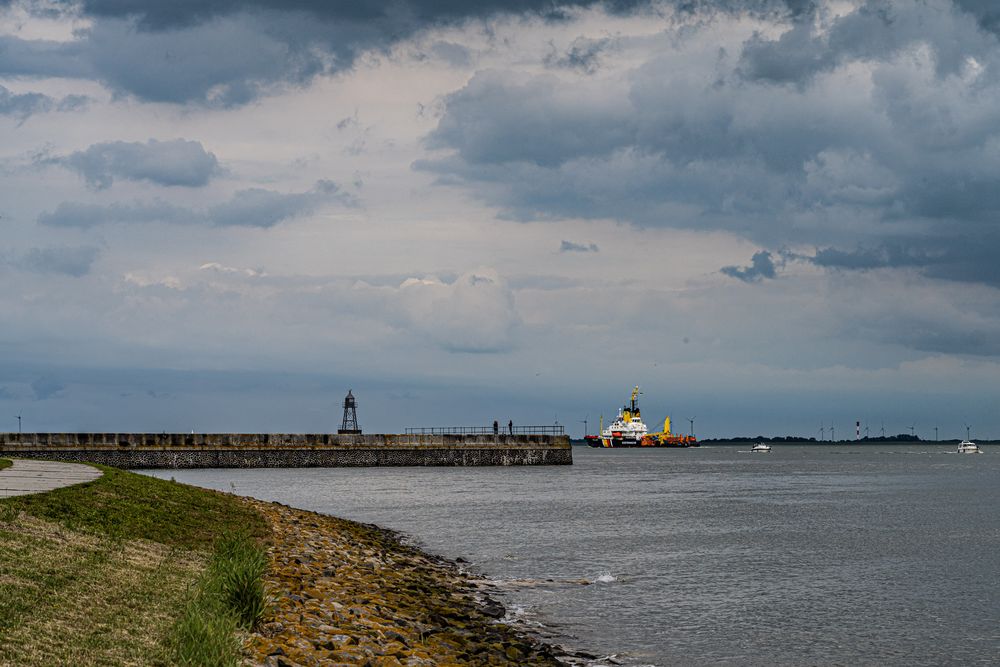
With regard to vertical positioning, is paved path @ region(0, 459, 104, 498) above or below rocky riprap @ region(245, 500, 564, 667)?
above

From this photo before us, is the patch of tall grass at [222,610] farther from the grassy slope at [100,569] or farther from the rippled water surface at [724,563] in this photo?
the rippled water surface at [724,563]

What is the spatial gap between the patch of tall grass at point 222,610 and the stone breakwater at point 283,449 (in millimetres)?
78939

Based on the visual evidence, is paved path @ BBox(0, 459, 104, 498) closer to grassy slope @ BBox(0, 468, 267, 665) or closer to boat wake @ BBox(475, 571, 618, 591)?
grassy slope @ BBox(0, 468, 267, 665)

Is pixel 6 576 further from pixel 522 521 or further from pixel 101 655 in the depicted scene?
pixel 522 521

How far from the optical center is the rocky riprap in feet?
49.8

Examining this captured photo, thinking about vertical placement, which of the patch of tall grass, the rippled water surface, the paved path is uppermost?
the paved path

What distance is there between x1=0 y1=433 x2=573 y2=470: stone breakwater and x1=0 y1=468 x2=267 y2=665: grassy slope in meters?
70.1

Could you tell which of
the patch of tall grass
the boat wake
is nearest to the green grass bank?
the patch of tall grass

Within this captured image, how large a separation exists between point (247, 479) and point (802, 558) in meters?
56.9

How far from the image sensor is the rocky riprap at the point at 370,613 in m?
15.2

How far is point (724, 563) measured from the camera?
34.7m

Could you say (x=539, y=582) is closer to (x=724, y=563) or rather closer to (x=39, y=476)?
(x=724, y=563)

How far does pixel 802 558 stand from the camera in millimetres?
36906

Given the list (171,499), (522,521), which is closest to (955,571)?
(522,521)
